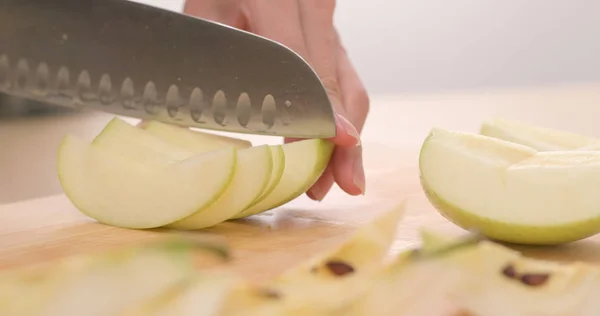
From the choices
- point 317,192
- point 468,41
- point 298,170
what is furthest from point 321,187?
point 468,41

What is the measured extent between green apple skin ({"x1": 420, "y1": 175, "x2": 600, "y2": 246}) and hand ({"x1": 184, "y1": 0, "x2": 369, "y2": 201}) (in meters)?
0.27

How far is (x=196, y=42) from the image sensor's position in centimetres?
107

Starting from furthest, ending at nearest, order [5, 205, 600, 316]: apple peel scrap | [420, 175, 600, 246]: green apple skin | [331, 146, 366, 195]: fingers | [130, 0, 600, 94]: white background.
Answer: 1. [130, 0, 600, 94]: white background
2. [331, 146, 366, 195]: fingers
3. [420, 175, 600, 246]: green apple skin
4. [5, 205, 600, 316]: apple peel scrap

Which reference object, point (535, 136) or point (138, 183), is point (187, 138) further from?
point (535, 136)

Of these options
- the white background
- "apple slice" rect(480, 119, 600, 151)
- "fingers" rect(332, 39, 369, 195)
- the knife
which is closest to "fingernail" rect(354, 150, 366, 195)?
"fingers" rect(332, 39, 369, 195)

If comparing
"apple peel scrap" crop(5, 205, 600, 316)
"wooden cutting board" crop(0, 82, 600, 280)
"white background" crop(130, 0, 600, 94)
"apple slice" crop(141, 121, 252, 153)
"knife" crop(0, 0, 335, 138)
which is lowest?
"white background" crop(130, 0, 600, 94)

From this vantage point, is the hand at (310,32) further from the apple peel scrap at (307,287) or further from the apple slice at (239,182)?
the apple peel scrap at (307,287)

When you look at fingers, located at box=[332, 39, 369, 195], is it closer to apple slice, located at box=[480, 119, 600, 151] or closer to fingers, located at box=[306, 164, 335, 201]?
fingers, located at box=[306, 164, 335, 201]

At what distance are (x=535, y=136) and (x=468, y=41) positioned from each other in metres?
3.21

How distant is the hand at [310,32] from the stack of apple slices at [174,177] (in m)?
0.13

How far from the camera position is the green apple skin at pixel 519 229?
0.90 meters

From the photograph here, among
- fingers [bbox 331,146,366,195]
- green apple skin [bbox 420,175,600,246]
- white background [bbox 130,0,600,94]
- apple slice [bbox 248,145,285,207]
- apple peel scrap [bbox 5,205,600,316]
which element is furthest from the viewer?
white background [bbox 130,0,600,94]

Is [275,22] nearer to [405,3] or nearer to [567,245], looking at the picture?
[567,245]

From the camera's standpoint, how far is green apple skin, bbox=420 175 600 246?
2.95 feet
